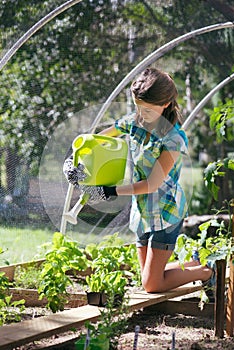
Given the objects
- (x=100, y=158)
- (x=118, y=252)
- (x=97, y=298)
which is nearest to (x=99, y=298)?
(x=97, y=298)

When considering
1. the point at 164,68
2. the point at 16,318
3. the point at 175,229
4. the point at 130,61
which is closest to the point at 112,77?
the point at 130,61

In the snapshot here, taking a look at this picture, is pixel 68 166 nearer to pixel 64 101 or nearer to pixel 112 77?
pixel 64 101

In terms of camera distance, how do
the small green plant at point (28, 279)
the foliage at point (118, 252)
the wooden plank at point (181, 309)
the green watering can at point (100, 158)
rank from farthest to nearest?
the foliage at point (118, 252)
the small green plant at point (28, 279)
the wooden plank at point (181, 309)
the green watering can at point (100, 158)

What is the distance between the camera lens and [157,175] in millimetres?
3600

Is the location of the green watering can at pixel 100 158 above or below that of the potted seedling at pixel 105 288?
above

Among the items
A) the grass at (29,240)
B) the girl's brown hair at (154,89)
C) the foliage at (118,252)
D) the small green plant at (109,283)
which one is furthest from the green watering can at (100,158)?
the foliage at (118,252)

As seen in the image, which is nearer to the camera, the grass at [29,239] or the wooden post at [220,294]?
the wooden post at [220,294]

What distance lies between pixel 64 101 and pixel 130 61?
685 mm

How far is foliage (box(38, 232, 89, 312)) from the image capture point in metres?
3.76

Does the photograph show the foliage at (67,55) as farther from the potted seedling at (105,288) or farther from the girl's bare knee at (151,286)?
the girl's bare knee at (151,286)

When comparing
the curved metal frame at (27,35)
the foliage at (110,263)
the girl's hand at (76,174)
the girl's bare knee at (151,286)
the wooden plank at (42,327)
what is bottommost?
the wooden plank at (42,327)

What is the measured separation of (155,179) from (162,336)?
2.49 ft

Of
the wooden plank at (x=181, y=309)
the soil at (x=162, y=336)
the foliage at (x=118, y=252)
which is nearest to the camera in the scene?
the soil at (x=162, y=336)

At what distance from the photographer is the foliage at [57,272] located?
3756mm
